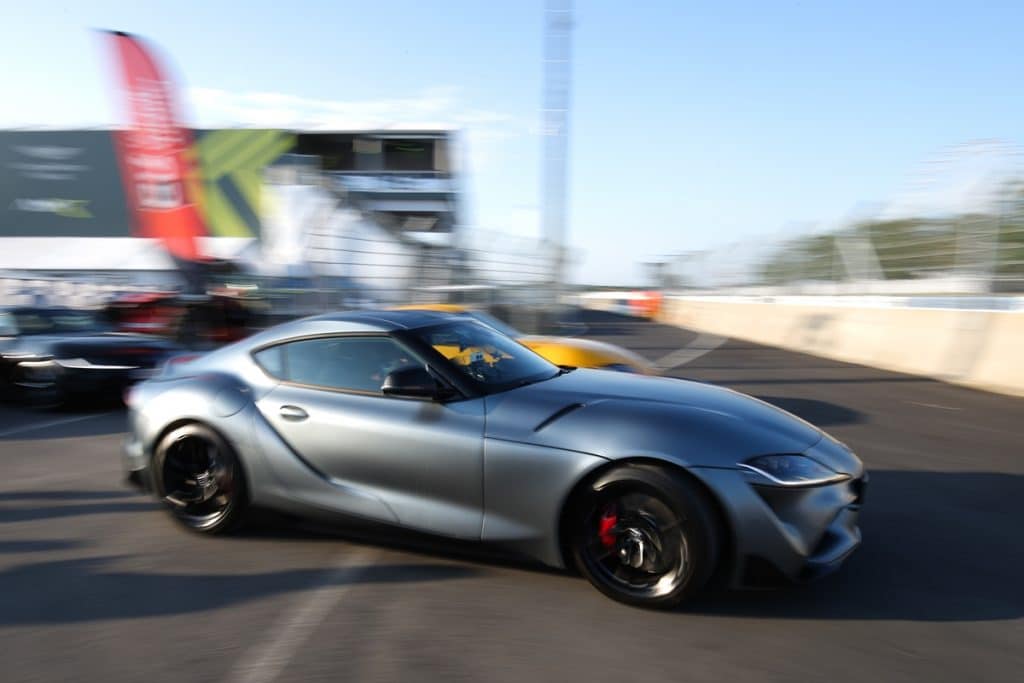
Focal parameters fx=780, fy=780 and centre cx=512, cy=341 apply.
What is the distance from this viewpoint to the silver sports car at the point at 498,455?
3229 mm

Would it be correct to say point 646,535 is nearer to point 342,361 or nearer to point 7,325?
point 342,361

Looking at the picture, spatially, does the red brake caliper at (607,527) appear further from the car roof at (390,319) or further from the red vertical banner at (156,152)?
the red vertical banner at (156,152)

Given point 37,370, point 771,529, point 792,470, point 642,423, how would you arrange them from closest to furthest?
point 771,529 → point 792,470 → point 642,423 → point 37,370

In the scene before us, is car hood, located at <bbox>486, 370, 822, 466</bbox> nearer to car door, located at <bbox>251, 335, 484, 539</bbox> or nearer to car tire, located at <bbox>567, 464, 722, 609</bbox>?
car tire, located at <bbox>567, 464, 722, 609</bbox>

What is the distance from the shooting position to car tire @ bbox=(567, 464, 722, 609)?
3.20 metres

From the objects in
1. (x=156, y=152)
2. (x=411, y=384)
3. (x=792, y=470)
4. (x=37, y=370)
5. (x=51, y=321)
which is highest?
(x=156, y=152)

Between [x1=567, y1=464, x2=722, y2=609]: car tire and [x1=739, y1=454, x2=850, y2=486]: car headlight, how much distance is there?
A: 0.85 ft

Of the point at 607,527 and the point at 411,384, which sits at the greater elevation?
the point at 411,384

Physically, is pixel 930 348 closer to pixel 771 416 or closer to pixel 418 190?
pixel 771 416

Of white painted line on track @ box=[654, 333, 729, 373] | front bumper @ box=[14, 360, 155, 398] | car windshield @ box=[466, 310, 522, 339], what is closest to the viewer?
→ car windshield @ box=[466, 310, 522, 339]

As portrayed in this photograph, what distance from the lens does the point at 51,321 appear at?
9.31 m

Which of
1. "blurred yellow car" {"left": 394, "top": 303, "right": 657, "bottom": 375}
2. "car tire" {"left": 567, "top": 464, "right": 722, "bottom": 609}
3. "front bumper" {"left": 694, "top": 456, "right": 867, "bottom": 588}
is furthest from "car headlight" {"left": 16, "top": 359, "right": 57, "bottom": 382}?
"front bumper" {"left": 694, "top": 456, "right": 867, "bottom": 588}

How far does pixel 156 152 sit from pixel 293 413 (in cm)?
1464

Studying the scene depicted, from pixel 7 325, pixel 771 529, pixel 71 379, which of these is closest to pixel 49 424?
pixel 71 379
